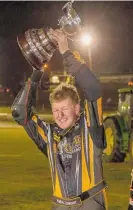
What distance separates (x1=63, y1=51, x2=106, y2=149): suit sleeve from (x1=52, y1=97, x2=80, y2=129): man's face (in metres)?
0.12

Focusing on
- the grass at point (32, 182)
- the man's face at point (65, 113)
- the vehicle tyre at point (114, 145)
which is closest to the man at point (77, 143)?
the man's face at point (65, 113)

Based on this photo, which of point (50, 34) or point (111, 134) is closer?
point (50, 34)

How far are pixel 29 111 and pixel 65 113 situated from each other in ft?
1.56

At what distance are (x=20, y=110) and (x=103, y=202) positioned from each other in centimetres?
99

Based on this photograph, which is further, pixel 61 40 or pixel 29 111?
pixel 29 111

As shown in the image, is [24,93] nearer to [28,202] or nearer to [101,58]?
[28,202]

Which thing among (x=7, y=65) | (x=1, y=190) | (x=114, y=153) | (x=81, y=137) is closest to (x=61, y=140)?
(x=81, y=137)

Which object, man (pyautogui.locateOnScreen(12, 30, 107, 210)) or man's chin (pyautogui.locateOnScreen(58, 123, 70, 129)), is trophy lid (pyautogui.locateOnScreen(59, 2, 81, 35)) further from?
man's chin (pyautogui.locateOnScreen(58, 123, 70, 129))

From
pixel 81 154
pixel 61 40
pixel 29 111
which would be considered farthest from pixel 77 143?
pixel 61 40

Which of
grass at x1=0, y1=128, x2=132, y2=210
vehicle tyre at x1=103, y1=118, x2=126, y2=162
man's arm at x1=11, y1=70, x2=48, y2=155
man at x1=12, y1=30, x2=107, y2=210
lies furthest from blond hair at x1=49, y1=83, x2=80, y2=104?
vehicle tyre at x1=103, y1=118, x2=126, y2=162

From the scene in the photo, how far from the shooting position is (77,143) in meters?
4.02

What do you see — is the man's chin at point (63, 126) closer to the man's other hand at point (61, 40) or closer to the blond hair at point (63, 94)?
the blond hair at point (63, 94)

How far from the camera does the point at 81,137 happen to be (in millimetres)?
4039

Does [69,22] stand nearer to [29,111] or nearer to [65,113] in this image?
[65,113]
